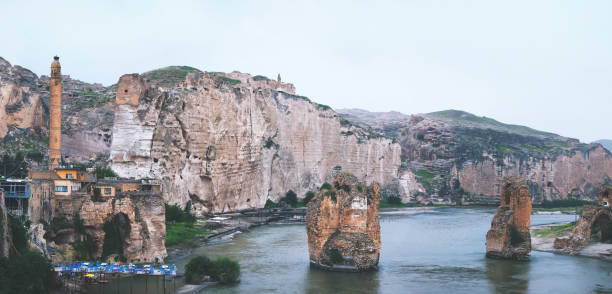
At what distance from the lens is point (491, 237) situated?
47.5 m

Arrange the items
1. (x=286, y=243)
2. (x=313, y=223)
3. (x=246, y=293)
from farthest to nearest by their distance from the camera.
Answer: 1. (x=286, y=243)
2. (x=313, y=223)
3. (x=246, y=293)

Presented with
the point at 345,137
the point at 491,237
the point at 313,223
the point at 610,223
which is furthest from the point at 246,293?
the point at 345,137

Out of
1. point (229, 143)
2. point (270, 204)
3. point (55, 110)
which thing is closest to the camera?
point (55, 110)

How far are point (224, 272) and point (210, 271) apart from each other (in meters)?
0.83

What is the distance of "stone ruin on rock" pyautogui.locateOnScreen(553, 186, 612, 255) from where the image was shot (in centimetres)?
4938

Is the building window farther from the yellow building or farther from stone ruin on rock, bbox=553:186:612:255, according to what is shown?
stone ruin on rock, bbox=553:186:612:255

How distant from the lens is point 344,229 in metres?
41.1

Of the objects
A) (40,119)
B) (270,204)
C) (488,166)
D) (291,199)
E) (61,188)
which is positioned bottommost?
(270,204)

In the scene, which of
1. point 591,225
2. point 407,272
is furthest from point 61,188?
point 591,225

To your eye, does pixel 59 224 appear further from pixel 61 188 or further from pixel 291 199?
pixel 291 199

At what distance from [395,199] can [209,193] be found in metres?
50.2

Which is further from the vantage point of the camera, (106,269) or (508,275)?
(508,275)

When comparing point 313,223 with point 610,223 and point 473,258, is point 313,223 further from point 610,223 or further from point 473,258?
point 610,223

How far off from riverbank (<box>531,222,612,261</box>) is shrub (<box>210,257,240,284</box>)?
93.3ft
